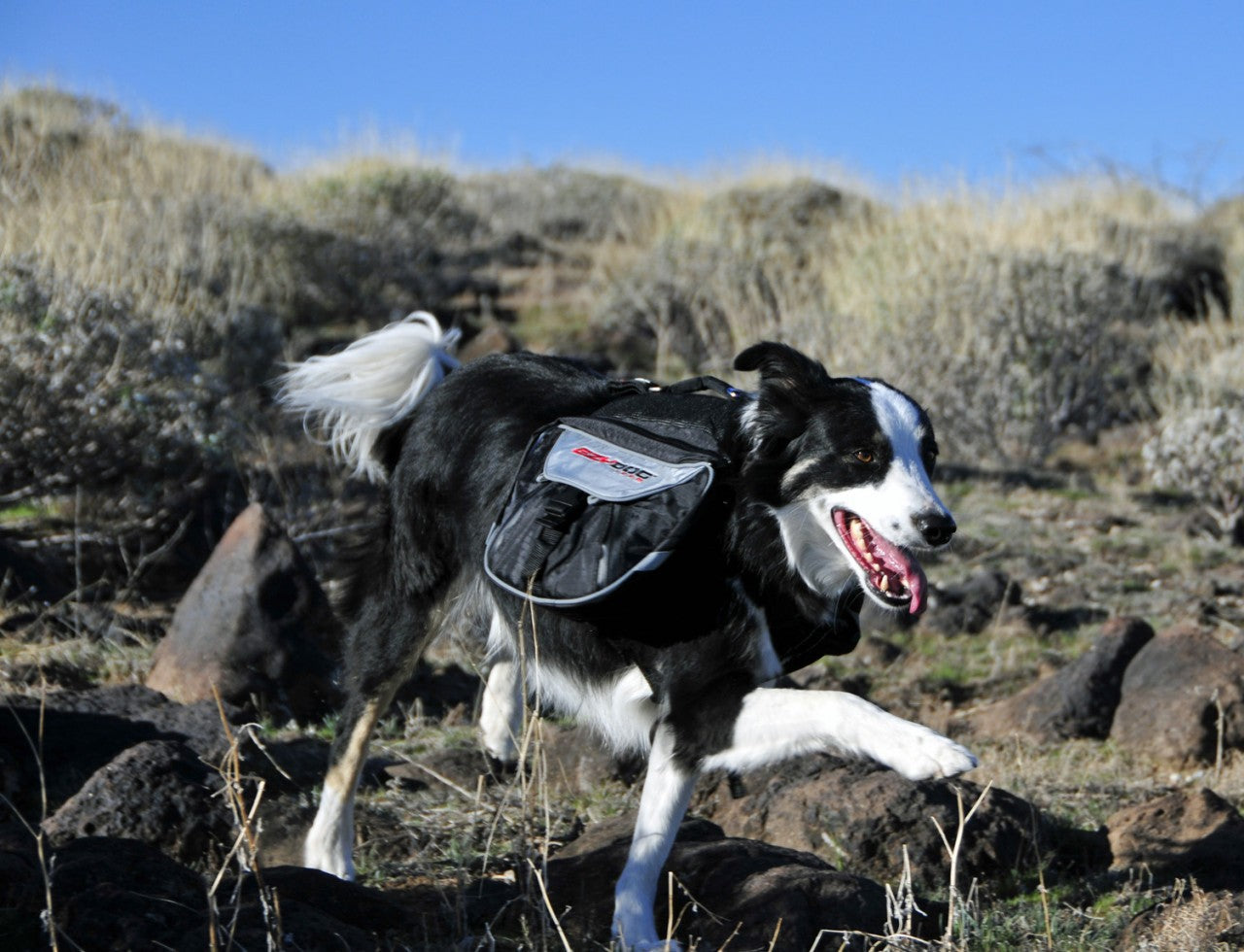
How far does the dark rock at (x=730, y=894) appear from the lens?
3133 millimetres

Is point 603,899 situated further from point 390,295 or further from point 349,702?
point 390,295

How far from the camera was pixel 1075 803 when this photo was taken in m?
4.77

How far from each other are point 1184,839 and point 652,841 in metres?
1.78

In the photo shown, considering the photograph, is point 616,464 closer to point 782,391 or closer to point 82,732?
point 782,391

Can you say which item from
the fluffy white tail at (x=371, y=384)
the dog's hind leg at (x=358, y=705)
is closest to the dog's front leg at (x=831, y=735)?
the dog's hind leg at (x=358, y=705)

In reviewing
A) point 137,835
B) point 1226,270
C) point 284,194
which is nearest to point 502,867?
point 137,835

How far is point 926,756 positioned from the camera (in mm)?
2883

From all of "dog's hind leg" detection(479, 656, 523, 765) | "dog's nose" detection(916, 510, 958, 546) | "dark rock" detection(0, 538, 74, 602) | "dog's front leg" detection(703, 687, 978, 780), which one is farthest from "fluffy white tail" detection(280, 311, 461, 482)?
"dark rock" detection(0, 538, 74, 602)

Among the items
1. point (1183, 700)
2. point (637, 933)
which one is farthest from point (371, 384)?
point (1183, 700)

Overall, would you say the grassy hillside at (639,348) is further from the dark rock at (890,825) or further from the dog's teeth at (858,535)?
the dog's teeth at (858,535)

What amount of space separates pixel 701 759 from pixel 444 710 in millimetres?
2605

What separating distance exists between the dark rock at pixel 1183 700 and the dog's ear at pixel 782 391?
2715 mm

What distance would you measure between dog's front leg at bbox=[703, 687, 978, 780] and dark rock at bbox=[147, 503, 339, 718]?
2.71m

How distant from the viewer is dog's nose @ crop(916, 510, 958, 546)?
317 centimetres
